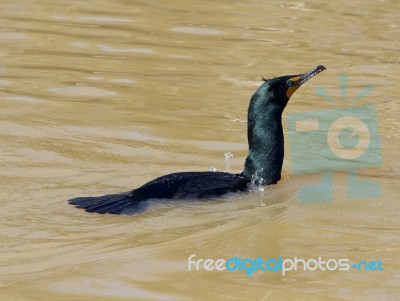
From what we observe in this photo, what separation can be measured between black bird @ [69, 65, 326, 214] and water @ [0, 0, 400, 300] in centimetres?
10

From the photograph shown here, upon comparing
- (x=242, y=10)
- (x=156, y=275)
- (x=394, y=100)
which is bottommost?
(x=156, y=275)

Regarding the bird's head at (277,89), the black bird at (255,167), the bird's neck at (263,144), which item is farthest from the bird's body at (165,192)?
the bird's head at (277,89)

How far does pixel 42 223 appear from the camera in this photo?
6203 mm

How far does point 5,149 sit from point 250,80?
304 centimetres

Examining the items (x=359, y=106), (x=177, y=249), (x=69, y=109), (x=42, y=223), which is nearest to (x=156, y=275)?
(x=177, y=249)

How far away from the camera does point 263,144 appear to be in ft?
22.9

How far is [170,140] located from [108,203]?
73.1 inches

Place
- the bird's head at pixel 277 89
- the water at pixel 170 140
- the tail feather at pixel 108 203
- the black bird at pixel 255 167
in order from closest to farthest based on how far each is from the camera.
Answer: the water at pixel 170 140 → the tail feather at pixel 108 203 → the black bird at pixel 255 167 → the bird's head at pixel 277 89

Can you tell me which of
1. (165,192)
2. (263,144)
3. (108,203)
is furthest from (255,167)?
(108,203)

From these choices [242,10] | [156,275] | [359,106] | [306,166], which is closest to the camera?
[156,275]

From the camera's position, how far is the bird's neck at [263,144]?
6980mm

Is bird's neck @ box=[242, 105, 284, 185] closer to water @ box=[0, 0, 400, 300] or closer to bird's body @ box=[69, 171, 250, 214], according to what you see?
water @ box=[0, 0, 400, 300]

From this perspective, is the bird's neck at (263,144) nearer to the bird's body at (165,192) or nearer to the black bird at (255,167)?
the black bird at (255,167)

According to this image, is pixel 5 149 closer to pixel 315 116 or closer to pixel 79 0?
pixel 315 116
